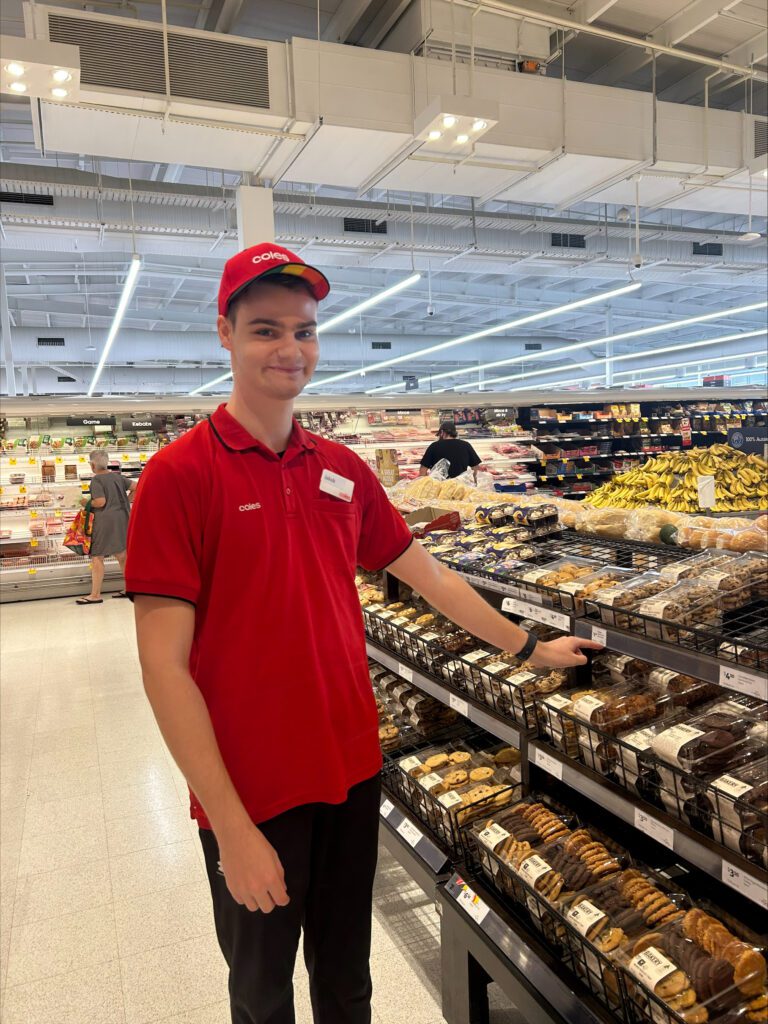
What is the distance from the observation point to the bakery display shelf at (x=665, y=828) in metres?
1.48

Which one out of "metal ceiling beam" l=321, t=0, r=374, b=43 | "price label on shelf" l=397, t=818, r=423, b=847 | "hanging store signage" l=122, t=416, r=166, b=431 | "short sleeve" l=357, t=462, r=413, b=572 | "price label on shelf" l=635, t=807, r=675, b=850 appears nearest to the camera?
"price label on shelf" l=635, t=807, r=675, b=850

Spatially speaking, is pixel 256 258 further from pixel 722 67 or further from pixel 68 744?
pixel 722 67

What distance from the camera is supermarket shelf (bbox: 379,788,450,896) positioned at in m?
2.30

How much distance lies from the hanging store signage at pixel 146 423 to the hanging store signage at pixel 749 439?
22.2 feet

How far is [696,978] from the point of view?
5.00 feet

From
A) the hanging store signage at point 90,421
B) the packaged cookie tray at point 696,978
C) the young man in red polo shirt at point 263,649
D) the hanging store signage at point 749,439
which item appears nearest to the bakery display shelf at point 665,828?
the packaged cookie tray at point 696,978

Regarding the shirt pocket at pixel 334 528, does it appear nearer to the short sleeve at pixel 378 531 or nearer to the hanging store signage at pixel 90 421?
the short sleeve at pixel 378 531

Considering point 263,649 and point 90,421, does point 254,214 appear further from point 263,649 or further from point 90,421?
point 263,649

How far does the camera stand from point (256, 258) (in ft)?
4.62

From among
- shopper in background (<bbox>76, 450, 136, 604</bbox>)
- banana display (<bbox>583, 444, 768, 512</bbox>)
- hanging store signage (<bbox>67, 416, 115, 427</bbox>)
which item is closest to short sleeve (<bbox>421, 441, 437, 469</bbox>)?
shopper in background (<bbox>76, 450, 136, 604</bbox>)

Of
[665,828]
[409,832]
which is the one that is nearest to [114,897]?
[409,832]

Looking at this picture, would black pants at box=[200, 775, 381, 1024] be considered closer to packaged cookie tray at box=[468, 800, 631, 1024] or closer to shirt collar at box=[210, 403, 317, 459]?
packaged cookie tray at box=[468, 800, 631, 1024]

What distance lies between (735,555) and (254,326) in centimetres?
157

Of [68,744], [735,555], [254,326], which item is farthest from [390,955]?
[68,744]
